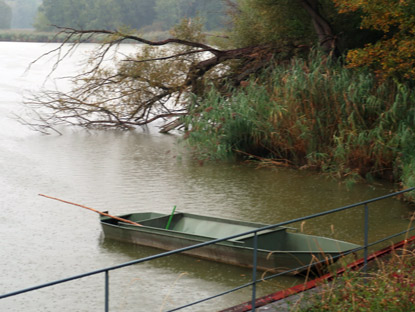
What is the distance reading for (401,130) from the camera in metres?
14.1

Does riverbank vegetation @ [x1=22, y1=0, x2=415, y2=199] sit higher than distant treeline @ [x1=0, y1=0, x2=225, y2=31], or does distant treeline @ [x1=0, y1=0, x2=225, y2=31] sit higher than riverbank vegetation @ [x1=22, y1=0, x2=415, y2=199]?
distant treeline @ [x1=0, y1=0, x2=225, y2=31]

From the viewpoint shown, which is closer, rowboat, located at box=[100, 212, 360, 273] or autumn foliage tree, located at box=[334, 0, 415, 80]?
rowboat, located at box=[100, 212, 360, 273]

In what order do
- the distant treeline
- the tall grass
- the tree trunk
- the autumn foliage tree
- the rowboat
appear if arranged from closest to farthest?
1. the rowboat
2. the autumn foliage tree
3. the tall grass
4. the tree trunk
5. the distant treeline

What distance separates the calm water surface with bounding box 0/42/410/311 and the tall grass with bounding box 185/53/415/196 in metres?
0.60

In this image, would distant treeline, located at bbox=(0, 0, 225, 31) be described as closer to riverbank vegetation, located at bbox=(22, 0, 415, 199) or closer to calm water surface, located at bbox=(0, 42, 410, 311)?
riverbank vegetation, located at bbox=(22, 0, 415, 199)

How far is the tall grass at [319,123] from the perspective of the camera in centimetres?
1423

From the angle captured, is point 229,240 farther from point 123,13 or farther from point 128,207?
point 123,13

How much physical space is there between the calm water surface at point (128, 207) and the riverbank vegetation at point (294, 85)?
0.72 m

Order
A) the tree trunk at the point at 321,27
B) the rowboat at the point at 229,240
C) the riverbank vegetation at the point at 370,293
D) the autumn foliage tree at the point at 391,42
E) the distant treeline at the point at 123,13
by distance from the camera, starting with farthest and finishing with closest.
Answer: the distant treeline at the point at 123,13, the tree trunk at the point at 321,27, the autumn foliage tree at the point at 391,42, the rowboat at the point at 229,240, the riverbank vegetation at the point at 370,293

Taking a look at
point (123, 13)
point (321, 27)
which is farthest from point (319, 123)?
point (123, 13)

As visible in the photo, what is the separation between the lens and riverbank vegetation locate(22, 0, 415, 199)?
1423 centimetres

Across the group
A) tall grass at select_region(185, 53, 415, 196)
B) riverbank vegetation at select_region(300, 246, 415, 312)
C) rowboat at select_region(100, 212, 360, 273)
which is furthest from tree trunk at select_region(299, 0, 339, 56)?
riverbank vegetation at select_region(300, 246, 415, 312)

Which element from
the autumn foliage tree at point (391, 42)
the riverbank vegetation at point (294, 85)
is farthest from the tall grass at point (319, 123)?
the autumn foliage tree at point (391, 42)

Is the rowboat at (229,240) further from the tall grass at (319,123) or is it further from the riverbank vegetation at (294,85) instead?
the tall grass at (319,123)
